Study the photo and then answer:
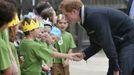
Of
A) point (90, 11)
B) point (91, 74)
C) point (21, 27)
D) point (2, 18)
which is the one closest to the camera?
point (2, 18)

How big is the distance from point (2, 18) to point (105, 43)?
194cm

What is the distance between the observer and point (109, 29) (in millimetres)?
6047

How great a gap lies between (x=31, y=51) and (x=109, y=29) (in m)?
0.97

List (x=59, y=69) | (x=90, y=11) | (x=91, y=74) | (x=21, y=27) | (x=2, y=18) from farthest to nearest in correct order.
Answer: (x=91, y=74) → (x=59, y=69) → (x=21, y=27) → (x=90, y=11) → (x=2, y=18)

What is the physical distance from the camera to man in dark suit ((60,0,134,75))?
5969 mm

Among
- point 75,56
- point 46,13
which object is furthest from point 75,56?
point 46,13

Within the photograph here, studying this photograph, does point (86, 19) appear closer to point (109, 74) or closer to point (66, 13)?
point (66, 13)

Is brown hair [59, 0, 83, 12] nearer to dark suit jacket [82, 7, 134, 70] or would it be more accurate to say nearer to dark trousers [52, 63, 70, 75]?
dark suit jacket [82, 7, 134, 70]

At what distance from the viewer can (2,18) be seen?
14.3 ft

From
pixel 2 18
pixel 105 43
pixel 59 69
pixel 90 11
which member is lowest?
pixel 59 69

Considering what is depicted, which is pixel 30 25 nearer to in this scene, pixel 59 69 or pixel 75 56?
pixel 75 56

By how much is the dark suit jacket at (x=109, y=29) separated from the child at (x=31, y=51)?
1.93 feet

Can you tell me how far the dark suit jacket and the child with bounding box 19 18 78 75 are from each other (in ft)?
1.93

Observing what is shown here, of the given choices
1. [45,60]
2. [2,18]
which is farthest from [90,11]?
[2,18]
